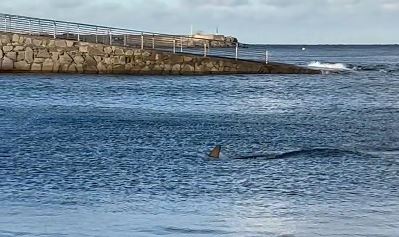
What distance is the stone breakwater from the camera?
49906 mm

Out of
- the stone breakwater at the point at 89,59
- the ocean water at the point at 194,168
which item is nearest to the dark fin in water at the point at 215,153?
the ocean water at the point at 194,168

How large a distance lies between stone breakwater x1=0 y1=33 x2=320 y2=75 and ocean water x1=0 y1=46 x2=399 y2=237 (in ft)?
44.6

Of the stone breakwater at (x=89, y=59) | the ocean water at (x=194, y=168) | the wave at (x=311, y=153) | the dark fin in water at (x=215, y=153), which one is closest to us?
the ocean water at (x=194, y=168)

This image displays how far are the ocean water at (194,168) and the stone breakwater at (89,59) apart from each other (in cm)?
1359

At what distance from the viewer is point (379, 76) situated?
61.6 metres

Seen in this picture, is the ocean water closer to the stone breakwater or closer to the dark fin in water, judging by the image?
the dark fin in water

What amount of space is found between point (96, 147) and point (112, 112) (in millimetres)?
10224

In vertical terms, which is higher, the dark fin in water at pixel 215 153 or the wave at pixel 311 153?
the dark fin in water at pixel 215 153

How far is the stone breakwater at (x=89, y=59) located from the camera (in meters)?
49.9

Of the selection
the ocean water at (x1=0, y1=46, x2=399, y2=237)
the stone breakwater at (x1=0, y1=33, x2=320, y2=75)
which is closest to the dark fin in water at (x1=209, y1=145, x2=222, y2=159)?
the ocean water at (x1=0, y1=46, x2=399, y2=237)

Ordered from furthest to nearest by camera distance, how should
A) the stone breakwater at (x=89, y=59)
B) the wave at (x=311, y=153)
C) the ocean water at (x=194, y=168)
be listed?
the stone breakwater at (x=89, y=59)
the wave at (x=311, y=153)
the ocean water at (x=194, y=168)

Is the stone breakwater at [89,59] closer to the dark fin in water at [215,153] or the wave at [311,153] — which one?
the wave at [311,153]

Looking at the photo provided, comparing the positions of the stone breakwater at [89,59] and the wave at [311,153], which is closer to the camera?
the wave at [311,153]

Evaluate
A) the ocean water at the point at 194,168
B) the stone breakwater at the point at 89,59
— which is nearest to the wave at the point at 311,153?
the ocean water at the point at 194,168
